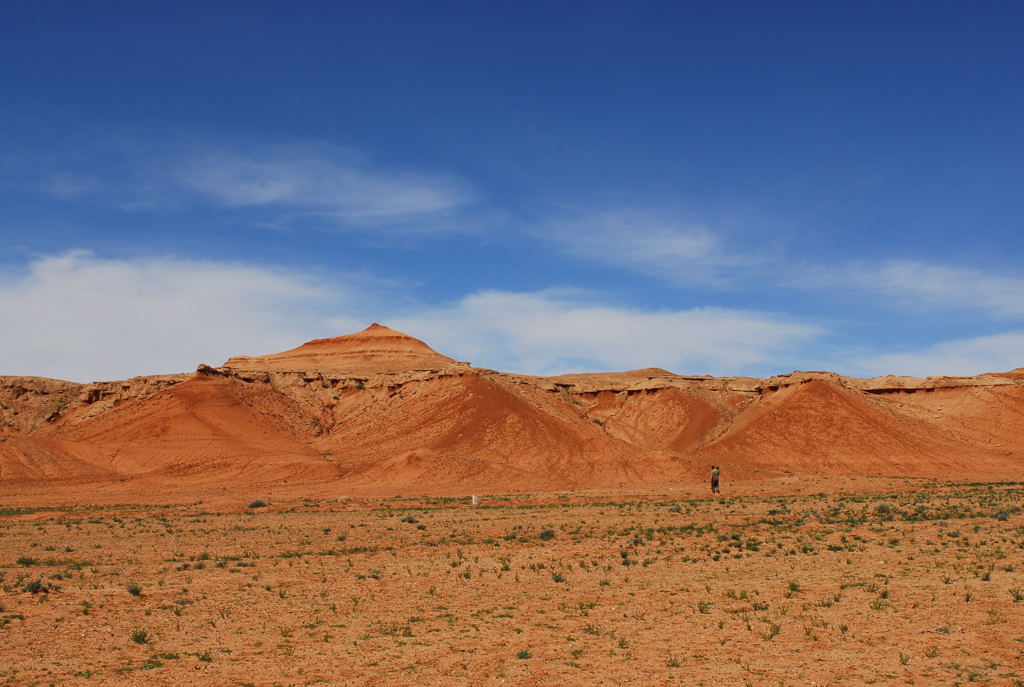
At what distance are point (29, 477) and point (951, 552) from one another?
62102 millimetres

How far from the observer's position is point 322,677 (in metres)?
11.7

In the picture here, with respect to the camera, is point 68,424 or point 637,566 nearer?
point 637,566

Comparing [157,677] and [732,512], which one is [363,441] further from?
[157,677]

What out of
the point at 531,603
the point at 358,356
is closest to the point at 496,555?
the point at 531,603

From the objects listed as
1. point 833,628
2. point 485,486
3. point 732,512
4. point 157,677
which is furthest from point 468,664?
point 485,486

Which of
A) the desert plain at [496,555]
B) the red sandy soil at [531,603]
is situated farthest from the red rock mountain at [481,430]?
the red sandy soil at [531,603]

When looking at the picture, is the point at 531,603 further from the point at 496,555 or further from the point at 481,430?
the point at 481,430

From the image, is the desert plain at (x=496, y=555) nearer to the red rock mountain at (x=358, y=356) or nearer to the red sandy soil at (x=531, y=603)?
the red sandy soil at (x=531, y=603)

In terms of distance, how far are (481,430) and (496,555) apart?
168 ft

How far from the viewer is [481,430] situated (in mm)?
74625

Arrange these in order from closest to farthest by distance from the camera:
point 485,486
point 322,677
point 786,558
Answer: point 322,677 < point 786,558 < point 485,486

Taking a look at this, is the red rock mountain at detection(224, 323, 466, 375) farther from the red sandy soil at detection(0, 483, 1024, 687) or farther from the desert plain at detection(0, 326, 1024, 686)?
the red sandy soil at detection(0, 483, 1024, 687)

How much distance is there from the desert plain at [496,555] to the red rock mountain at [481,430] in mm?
430

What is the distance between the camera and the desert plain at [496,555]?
12.4 meters
